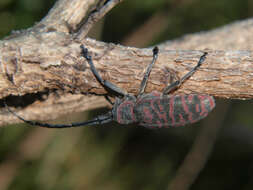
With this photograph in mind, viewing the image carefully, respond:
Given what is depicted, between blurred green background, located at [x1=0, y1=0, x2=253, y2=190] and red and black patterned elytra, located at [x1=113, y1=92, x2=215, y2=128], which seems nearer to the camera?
red and black patterned elytra, located at [x1=113, y1=92, x2=215, y2=128]

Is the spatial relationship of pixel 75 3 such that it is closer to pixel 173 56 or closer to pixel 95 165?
pixel 173 56

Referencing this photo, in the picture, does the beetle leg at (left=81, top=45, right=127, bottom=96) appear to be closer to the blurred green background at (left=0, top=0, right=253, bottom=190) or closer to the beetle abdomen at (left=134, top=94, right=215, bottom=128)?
the beetle abdomen at (left=134, top=94, right=215, bottom=128)

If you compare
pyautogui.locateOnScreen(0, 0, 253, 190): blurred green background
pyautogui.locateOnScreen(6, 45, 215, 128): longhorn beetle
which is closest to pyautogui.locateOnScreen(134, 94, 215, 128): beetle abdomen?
pyautogui.locateOnScreen(6, 45, 215, 128): longhorn beetle

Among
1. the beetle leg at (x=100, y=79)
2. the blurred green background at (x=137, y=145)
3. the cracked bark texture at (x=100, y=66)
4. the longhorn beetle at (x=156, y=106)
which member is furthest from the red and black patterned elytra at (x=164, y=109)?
the blurred green background at (x=137, y=145)

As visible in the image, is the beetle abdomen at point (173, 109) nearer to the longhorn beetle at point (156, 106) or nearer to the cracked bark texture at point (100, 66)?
the longhorn beetle at point (156, 106)

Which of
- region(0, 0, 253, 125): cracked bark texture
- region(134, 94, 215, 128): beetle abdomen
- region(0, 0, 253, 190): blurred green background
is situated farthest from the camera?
region(0, 0, 253, 190): blurred green background

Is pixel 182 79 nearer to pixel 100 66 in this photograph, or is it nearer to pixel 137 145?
pixel 100 66

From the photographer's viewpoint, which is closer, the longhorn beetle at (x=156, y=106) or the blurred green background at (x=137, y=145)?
the longhorn beetle at (x=156, y=106)

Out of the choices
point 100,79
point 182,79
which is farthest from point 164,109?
point 100,79
